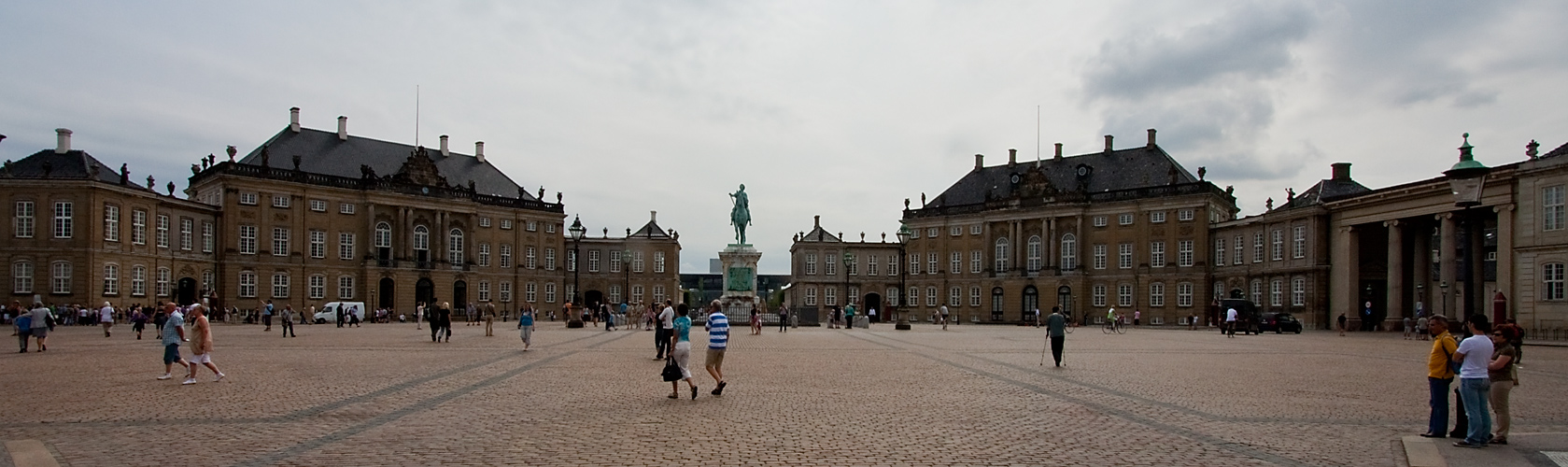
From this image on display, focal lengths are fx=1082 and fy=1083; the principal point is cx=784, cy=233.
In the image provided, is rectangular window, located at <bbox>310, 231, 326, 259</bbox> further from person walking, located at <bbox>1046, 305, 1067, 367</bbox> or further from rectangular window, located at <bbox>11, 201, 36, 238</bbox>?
person walking, located at <bbox>1046, 305, 1067, 367</bbox>

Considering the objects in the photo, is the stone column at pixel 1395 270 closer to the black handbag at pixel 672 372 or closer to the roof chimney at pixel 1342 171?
the roof chimney at pixel 1342 171

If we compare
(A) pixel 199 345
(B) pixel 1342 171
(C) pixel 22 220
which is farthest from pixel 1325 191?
(C) pixel 22 220

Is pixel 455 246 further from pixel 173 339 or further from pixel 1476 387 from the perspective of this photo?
pixel 1476 387

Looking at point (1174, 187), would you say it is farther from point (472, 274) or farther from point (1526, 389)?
point (1526, 389)

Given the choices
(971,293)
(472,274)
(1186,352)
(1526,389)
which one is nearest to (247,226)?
(472,274)

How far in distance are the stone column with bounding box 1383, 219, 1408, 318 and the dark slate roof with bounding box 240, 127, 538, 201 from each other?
202ft

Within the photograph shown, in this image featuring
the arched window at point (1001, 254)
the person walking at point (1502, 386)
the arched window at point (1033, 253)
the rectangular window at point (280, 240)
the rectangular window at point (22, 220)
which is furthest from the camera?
the arched window at point (1001, 254)

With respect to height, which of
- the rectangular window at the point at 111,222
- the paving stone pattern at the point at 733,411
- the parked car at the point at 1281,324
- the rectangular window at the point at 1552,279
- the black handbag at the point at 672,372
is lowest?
the parked car at the point at 1281,324

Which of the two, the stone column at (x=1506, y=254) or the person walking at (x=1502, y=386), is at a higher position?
the stone column at (x=1506, y=254)

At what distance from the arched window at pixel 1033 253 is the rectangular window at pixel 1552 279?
136 ft

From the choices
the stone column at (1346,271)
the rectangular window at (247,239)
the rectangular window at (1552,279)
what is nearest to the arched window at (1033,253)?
the stone column at (1346,271)

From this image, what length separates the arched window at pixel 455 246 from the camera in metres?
81.3

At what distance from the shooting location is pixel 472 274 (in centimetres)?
8206

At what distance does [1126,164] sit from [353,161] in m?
56.8
